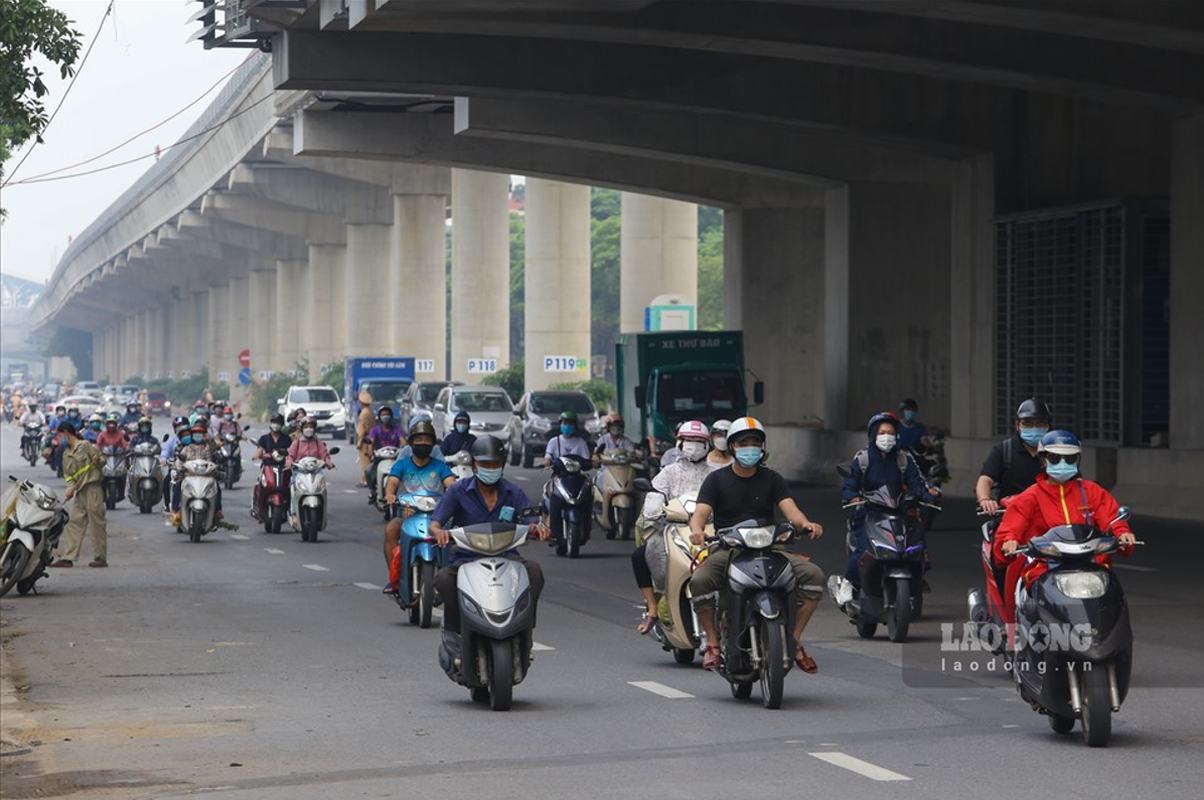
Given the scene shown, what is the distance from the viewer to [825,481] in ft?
131

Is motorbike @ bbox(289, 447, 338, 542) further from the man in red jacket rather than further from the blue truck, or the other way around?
the blue truck

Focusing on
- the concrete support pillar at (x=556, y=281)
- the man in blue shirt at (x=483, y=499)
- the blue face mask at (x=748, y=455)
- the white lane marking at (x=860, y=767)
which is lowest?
the white lane marking at (x=860, y=767)

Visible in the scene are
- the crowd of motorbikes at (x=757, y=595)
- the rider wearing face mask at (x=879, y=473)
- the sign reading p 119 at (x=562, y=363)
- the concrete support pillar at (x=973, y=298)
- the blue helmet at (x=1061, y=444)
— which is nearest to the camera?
the crowd of motorbikes at (x=757, y=595)

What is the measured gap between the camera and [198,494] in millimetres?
Answer: 27844

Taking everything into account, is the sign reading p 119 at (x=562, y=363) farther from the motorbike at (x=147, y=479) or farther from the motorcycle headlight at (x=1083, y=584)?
the motorcycle headlight at (x=1083, y=584)

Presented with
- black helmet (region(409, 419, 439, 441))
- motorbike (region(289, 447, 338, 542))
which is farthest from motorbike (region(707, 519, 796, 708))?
motorbike (region(289, 447, 338, 542))

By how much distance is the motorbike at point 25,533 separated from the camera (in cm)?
2002

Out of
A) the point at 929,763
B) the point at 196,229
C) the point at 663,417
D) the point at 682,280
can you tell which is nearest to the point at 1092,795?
the point at 929,763

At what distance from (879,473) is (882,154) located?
25.7 meters

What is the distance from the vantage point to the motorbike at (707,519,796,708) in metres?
11.7

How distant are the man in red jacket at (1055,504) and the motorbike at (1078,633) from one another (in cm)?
29

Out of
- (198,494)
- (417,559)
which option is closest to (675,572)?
(417,559)

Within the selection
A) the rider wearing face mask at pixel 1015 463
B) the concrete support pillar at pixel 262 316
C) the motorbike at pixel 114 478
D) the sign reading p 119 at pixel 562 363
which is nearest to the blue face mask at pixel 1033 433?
the rider wearing face mask at pixel 1015 463

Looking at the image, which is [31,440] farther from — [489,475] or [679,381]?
[489,475]
